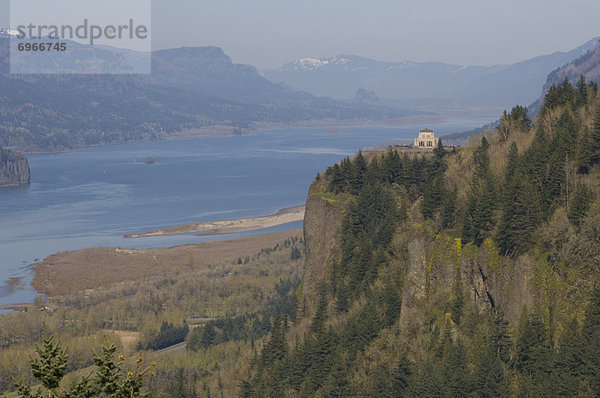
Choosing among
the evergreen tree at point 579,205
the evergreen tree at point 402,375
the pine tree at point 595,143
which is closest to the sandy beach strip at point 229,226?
the evergreen tree at point 402,375

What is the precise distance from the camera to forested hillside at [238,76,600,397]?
39.7 metres

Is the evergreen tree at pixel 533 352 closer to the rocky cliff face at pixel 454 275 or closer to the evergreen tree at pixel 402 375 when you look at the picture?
the rocky cliff face at pixel 454 275

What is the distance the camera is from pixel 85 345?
65.6 meters

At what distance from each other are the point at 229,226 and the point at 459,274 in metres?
82.4

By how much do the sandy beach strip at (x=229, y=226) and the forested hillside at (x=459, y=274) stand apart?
63.4 meters

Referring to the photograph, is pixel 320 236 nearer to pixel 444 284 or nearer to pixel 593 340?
pixel 444 284

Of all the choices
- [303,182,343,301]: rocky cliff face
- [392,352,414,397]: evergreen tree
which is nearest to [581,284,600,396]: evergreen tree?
[392,352,414,397]: evergreen tree

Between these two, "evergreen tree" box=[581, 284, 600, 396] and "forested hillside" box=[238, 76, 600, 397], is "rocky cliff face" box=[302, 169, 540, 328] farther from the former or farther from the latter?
"evergreen tree" box=[581, 284, 600, 396]

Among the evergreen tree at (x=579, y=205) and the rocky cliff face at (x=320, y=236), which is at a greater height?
the evergreen tree at (x=579, y=205)

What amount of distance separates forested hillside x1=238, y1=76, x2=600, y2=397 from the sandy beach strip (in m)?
63.4

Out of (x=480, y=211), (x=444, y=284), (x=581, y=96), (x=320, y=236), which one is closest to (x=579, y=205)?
(x=480, y=211)

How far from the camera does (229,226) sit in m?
125

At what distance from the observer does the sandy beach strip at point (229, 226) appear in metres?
121

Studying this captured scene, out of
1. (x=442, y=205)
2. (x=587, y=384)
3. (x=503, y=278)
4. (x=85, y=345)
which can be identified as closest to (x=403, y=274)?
(x=442, y=205)
